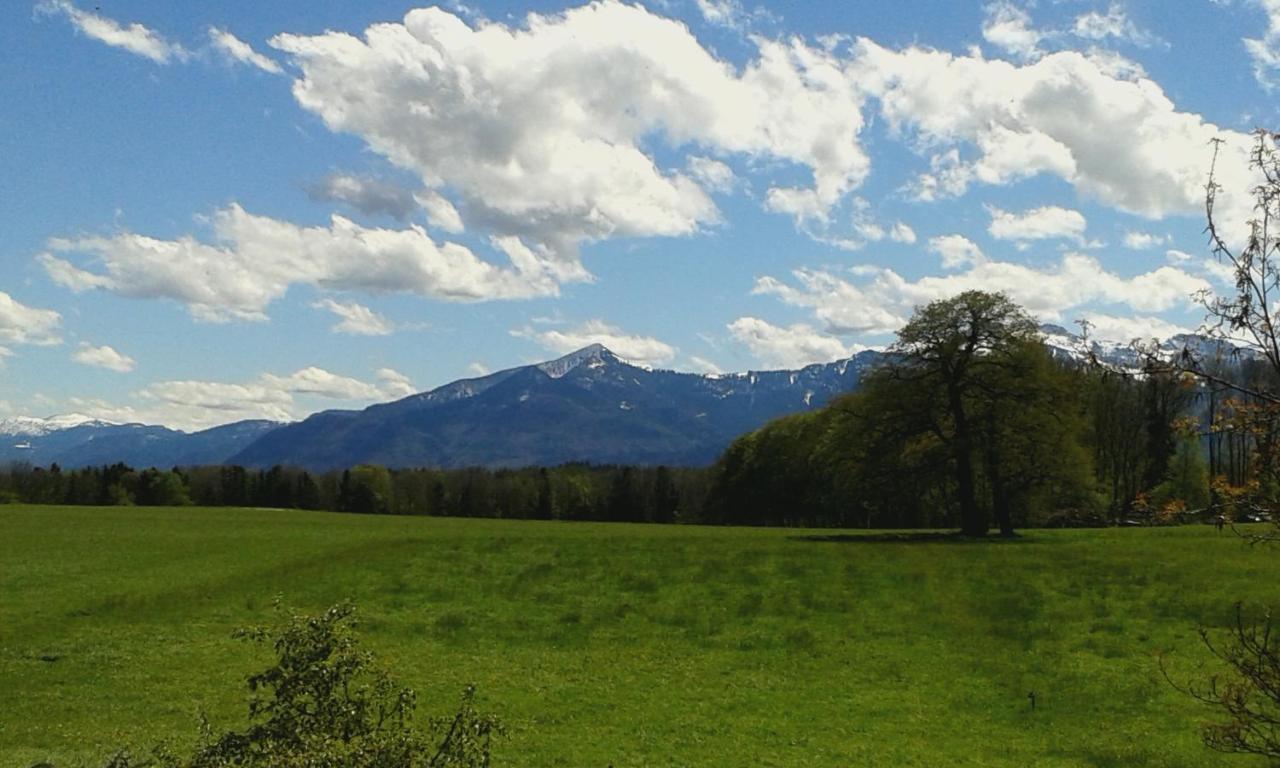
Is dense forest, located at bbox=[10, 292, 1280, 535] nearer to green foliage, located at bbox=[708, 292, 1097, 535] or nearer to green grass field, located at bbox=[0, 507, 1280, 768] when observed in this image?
green foliage, located at bbox=[708, 292, 1097, 535]

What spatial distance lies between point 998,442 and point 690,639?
92.2 feet

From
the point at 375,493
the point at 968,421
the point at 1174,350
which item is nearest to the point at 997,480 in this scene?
the point at 968,421

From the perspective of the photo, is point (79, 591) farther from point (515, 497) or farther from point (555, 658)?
point (515, 497)

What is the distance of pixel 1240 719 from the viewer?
779cm

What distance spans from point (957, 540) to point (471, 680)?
33336 millimetres

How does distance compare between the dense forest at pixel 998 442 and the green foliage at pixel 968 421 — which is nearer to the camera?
the dense forest at pixel 998 442

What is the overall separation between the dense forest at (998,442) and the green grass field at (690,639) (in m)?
5.56

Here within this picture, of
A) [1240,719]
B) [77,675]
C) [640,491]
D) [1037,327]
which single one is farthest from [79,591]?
[640,491]

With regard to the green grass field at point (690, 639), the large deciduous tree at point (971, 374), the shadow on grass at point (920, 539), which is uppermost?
the large deciduous tree at point (971, 374)

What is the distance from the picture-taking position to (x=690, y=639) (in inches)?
1328

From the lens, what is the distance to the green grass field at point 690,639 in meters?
22.9

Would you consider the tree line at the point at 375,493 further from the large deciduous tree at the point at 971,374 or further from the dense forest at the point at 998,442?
the large deciduous tree at the point at 971,374

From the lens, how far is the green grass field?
902 inches

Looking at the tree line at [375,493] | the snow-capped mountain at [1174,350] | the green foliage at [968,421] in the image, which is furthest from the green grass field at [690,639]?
the tree line at [375,493]
